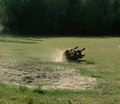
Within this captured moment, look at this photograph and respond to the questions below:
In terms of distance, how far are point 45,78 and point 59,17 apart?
151 ft

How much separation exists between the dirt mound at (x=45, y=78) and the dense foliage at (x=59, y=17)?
133ft

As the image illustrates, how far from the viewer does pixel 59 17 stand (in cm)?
5534

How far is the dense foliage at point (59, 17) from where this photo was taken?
5112 centimetres

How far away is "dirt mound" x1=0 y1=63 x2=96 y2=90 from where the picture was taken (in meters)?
8.88

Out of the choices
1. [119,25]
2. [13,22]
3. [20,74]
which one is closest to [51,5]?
[13,22]

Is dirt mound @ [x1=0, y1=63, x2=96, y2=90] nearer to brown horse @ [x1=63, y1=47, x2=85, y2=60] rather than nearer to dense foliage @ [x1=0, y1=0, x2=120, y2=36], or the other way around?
brown horse @ [x1=63, y1=47, x2=85, y2=60]

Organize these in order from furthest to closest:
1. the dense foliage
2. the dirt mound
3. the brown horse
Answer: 1. the dense foliage
2. the brown horse
3. the dirt mound

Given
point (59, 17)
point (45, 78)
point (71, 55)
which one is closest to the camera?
point (45, 78)

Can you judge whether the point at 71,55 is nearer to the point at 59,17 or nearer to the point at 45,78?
the point at 45,78

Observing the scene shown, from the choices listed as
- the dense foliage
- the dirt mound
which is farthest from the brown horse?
the dense foliage

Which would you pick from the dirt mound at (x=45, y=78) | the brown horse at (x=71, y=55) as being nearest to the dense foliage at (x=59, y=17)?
the brown horse at (x=71, y=55)

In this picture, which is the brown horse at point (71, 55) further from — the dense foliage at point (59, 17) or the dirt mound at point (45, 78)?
the dense foliage at point (59, 17)

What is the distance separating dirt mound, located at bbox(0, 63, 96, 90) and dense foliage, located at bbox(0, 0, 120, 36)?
133 ft

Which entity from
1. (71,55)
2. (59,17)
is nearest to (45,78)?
(71,55)
